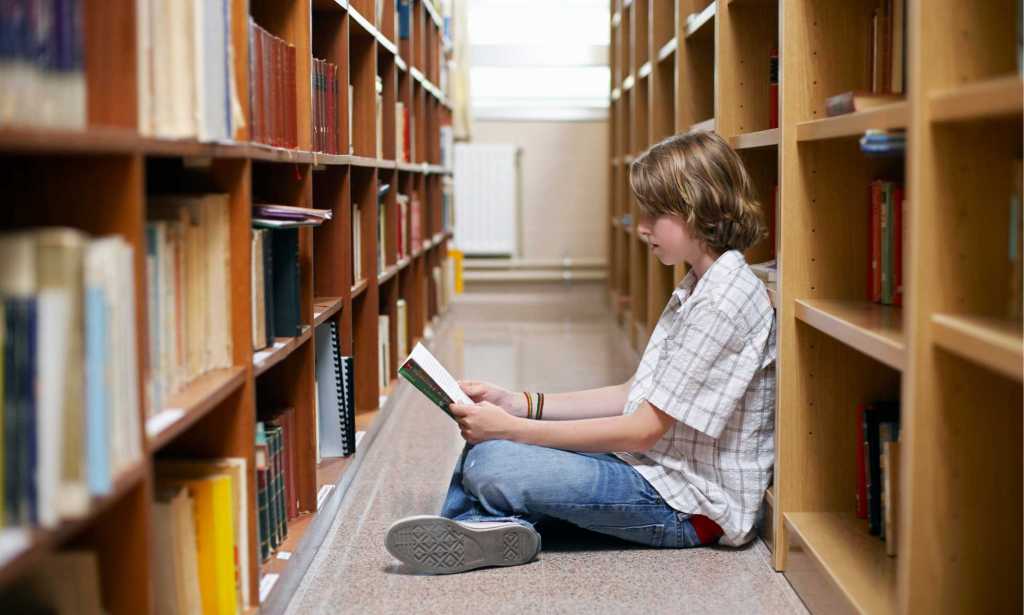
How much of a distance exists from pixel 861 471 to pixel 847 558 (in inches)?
9.2

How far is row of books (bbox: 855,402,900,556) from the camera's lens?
6.43 feet

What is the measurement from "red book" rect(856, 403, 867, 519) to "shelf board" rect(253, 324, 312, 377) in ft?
3.48

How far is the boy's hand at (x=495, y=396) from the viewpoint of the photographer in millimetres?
2377

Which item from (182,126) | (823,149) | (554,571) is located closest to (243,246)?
(182,126)

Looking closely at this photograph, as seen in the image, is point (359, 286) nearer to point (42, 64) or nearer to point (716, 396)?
point (716, 396)

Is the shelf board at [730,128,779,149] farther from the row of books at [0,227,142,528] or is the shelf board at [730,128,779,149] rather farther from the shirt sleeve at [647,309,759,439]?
the row of books at [0,227,142,528]

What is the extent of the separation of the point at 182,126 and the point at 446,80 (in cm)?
557

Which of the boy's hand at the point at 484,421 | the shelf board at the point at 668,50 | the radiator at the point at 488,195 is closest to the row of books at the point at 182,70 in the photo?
the boy's hand at the point at 484,421

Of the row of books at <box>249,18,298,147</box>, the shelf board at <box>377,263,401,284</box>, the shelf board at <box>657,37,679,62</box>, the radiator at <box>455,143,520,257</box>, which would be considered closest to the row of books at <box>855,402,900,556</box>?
the row of books at <box>249,18,298,147</box>

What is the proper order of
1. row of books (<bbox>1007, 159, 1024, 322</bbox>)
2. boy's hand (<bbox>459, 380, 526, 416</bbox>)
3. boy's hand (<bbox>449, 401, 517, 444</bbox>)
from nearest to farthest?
row of books (<bbox>1007, 159, 1024, 322</bbox>)
boy's hand (<bbox>449, 401, 517, 444</bbox>)
boy's hand (<bbox>459, 380, 526, 416</bbox>)

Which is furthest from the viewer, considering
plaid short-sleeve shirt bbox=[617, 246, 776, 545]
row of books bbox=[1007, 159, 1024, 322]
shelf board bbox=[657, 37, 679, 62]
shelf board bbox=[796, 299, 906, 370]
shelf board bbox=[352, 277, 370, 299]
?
shelf board bbox=[657, 37, 679, 62]

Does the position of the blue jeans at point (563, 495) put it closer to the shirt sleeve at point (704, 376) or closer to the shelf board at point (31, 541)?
the shirt sleeve at point (704, 376)

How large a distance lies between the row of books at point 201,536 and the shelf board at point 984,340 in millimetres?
1014

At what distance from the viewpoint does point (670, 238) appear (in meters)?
2.24
